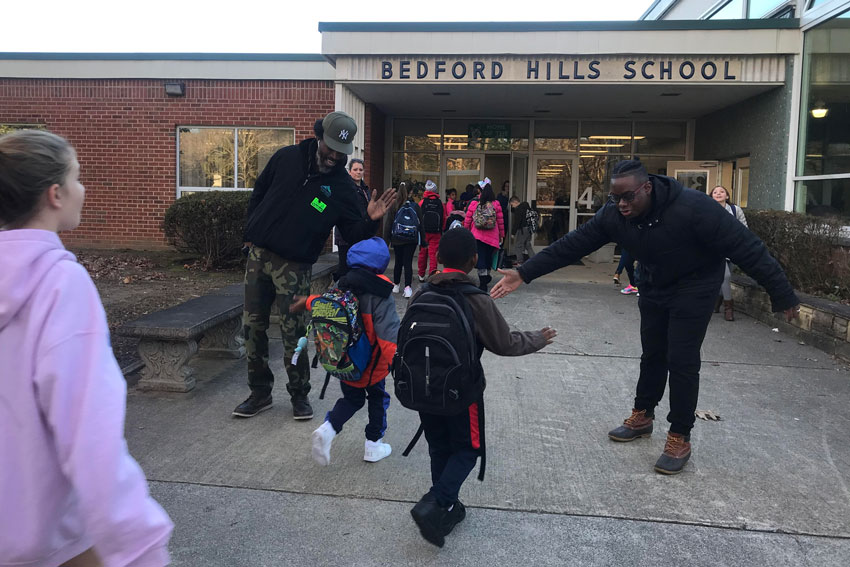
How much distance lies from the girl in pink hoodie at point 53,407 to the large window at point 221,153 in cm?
1215

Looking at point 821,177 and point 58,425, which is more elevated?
point 821,177

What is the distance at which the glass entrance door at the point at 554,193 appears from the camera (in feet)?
53.1

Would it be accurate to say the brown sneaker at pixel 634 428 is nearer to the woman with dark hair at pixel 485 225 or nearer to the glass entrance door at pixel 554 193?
the woman with dark hair at pixel 485 225

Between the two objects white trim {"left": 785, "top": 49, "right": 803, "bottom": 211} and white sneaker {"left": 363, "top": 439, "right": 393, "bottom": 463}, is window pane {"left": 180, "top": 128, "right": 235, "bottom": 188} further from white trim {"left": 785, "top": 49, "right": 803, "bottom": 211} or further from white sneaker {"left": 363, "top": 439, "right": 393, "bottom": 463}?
white sneaker {"left": 363, "top": 439, "right": 393, "bottom": 463}

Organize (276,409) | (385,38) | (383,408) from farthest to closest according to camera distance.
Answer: (385,38), (276,409), (383,408)

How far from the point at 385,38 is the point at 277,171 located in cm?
739

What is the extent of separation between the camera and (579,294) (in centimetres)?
1022

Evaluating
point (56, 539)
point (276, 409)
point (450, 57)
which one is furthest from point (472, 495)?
point (450, 57)

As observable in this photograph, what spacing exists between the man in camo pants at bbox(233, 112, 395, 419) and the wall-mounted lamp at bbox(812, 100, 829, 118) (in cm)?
878

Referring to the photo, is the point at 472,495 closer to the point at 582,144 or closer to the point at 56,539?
the point at 56,539

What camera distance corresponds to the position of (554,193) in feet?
53.4

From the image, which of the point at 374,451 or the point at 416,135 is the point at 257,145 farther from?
the point at 374,451

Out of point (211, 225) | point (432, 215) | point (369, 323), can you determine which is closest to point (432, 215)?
Answer: point (432, 215)

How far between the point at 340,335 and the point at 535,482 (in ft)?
4.47
